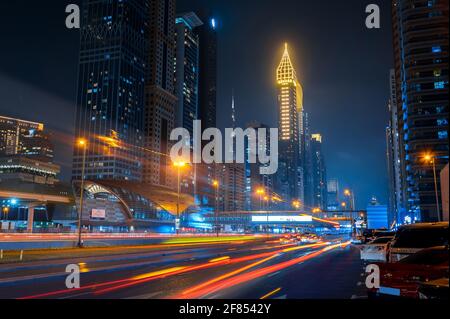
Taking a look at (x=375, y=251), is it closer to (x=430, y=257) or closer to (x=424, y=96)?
(x=430, y=257)

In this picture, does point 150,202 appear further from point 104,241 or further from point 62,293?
point 62,293

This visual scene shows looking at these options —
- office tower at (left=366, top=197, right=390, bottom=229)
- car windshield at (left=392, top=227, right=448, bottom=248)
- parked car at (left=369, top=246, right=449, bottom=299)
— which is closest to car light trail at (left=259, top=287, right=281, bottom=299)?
parked car at (left=369, top=246, right=449, bottom=299)

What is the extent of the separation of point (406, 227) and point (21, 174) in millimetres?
185028

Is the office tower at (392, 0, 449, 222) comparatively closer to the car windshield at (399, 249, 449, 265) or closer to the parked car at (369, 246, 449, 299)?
the car windshield at (399, 249, 449, 265)

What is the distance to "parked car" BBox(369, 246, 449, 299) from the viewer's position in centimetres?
1012

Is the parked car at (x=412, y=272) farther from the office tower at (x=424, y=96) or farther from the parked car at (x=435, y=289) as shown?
the office tower at (x=424, y=96)

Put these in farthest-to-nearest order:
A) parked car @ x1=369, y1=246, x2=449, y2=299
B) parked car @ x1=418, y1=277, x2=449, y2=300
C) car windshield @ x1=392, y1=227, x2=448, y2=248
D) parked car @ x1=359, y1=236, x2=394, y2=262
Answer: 1. parked car @ x1=359, y1=236, x2=394, y2=262
2. car windshield @ x1=392, y1=227, x2=448, y2=248
3. parked car @ x1=369, y1=246, x2=449, y2=299
4. parked car @ x1=418, y1=277, x2=449, y2=300

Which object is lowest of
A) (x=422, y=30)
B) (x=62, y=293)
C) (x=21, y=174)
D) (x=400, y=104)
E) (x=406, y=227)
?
(x=62, y=293)

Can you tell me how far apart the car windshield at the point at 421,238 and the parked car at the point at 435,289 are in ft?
17.5

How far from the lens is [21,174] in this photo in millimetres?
178375

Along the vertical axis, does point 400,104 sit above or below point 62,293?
above

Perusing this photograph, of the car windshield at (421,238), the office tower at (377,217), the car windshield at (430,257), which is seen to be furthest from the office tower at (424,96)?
the car windshield at (430,257)

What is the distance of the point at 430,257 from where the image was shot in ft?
35.1
